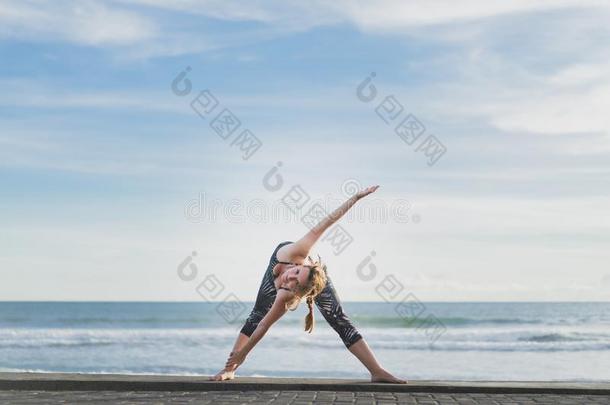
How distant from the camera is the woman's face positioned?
7754 mm

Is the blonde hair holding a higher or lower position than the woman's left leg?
higher

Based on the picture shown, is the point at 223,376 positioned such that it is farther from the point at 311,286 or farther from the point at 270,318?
the point at 311,286

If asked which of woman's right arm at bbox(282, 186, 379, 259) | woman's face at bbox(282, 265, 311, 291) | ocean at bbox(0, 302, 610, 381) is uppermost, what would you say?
woman's right arm at bbox(282, 186, 379, 259)

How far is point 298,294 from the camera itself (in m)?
7.79

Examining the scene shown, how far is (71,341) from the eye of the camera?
2709 centimetres

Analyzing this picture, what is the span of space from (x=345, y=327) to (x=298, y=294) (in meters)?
1.10

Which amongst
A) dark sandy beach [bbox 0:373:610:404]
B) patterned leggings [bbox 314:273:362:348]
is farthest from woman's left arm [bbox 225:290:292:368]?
patterned leggings [bbox 314:273:362:348]

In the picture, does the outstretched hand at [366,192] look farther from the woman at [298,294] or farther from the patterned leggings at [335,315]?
the patterned leggings at [335,315]

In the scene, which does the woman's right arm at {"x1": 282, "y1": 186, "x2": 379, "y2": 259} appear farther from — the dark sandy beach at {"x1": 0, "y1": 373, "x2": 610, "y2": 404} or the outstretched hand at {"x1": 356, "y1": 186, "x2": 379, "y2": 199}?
the dark sandy beach at {"x1": 0, "y1": 373, "x2": 610, "y2": 404}

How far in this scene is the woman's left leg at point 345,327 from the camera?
341 inches

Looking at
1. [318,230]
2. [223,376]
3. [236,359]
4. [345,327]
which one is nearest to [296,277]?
[318,230]

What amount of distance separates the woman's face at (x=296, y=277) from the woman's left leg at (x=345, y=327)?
824 millimetres

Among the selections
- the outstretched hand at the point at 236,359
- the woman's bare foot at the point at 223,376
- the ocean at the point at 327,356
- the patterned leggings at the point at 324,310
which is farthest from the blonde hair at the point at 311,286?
the ocean at the point at 327,356

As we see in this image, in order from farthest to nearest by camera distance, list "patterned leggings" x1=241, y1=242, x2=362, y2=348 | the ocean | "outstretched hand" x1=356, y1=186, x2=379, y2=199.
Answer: the ocean
"patterned leggings" x1=241, y1=242, x2=362, y2=348
"outstretched hand" x1=356, y1=186, x2=379, y2=199
